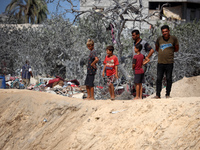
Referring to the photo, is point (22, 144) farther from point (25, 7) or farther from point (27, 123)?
point (25, 7)

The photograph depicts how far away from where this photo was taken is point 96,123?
4.89 meters

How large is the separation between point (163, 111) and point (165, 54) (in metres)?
1.41

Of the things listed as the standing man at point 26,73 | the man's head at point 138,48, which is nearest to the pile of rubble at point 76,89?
the standing man at point 26,73

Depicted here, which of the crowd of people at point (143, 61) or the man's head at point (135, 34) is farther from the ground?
the man's head at point (135, 34)

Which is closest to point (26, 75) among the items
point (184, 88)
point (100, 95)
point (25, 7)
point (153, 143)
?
point (100, 95)

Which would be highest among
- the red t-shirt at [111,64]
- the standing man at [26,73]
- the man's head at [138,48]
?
the man's head at [138,48]

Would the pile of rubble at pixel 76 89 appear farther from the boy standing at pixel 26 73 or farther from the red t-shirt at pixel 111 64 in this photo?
the red t-shirt at pixel 111 64

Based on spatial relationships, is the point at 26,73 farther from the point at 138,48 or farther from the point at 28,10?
the point at 28,10

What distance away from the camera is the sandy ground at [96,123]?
4.00m

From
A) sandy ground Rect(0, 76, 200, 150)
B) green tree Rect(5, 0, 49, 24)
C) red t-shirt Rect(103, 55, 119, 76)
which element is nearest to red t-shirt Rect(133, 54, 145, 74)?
red t-shirt Rect(103, 55, 119, 76)

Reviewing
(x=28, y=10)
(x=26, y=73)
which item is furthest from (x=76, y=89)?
(x=28, y=10)

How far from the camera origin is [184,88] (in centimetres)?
873

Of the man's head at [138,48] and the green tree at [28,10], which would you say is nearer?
the man's head at [138,48]

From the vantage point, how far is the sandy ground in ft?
13.1
